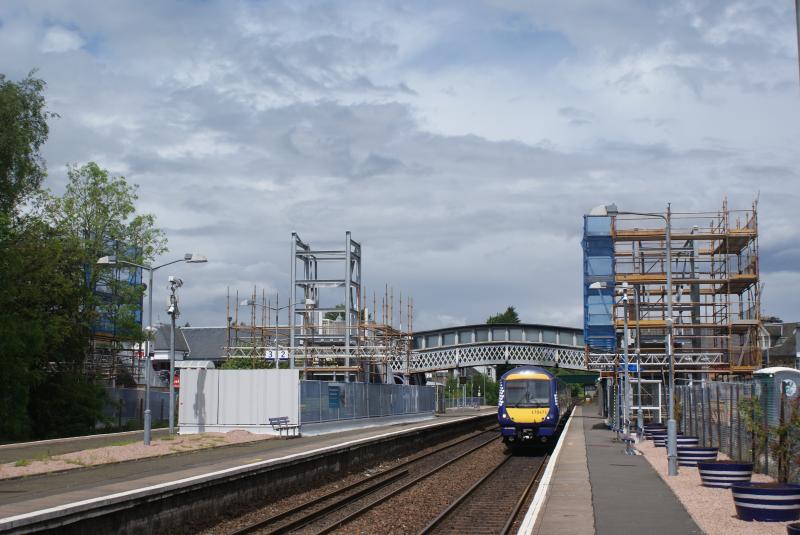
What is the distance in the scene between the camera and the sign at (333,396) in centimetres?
3884

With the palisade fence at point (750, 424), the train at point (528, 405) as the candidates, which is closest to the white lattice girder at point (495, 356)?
the train at point (528, 405)

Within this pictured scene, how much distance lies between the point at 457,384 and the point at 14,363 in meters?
72.2

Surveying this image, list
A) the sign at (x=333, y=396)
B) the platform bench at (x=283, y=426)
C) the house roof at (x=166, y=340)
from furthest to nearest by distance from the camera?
the house roof at (x=166, y=340) → the sign at (x=333, y=396) → the platform bench at (x=283, y=426)

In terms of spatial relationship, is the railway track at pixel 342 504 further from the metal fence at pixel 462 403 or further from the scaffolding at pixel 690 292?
the metal fence at pixel 462 403

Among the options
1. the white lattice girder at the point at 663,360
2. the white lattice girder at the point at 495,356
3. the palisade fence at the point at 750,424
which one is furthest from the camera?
the white lattice girder at the point at 495,356

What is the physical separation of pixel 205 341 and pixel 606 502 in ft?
320

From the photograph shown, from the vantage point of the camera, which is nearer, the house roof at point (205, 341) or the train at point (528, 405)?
the train at point (528, 405)

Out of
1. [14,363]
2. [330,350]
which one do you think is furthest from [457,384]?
[14,363]

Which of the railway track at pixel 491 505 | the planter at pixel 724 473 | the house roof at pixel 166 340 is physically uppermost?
the house roof at pixel 166 340

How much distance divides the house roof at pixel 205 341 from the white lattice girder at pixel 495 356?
90.0 ft

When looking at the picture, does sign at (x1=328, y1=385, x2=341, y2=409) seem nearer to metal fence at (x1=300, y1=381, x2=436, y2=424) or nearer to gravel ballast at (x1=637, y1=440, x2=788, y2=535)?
metal fence at (x1=300, y1=381, x2=436, y2=424)

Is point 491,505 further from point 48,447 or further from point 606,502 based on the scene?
point 48,447

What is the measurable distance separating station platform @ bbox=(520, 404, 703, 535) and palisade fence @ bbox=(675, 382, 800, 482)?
7.64 feet

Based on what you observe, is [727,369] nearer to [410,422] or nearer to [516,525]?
[410,422]
